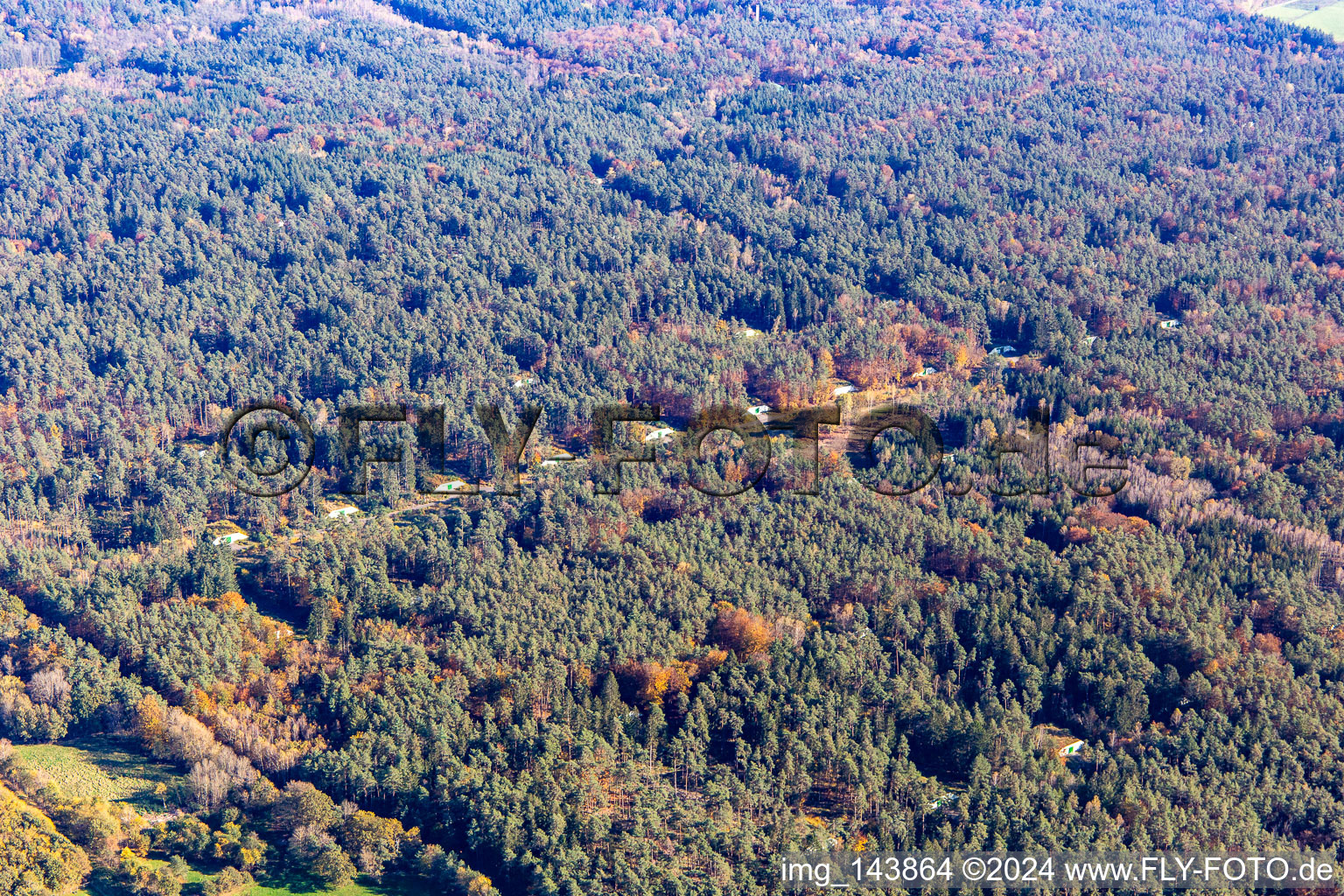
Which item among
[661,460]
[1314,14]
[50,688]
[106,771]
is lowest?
[106,771]

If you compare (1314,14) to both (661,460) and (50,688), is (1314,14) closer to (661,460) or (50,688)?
(661,460)

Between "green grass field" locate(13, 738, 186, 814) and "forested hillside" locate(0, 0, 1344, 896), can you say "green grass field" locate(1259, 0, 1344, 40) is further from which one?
"green grass field" locate(13, 738, 186, 814)

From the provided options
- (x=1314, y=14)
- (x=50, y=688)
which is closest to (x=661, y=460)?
(x=50, y=688)

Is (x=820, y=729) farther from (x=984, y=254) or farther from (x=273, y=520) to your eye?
(x=984, y=254)

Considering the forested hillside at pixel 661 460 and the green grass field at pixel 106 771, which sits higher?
the forested hillside at pixel 661 460

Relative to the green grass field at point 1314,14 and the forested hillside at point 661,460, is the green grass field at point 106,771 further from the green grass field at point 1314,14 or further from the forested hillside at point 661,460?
the green grass field at point 1314,14

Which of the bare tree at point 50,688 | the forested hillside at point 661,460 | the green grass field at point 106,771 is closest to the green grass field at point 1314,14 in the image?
the forested hillside at point 661,460
